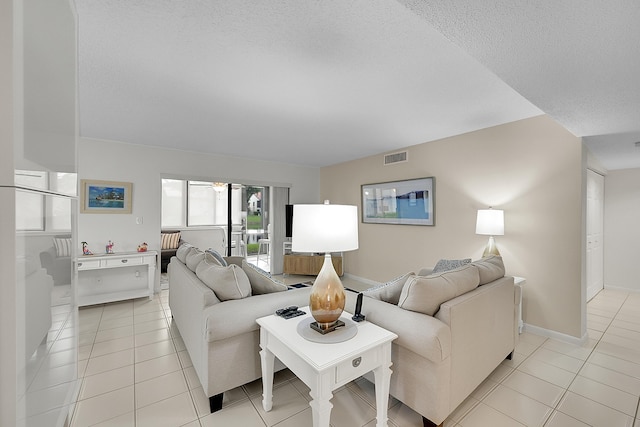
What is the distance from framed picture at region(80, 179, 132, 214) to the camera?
3824mm

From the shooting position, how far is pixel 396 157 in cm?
443

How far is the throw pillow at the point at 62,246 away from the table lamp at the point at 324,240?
1060 millimetres

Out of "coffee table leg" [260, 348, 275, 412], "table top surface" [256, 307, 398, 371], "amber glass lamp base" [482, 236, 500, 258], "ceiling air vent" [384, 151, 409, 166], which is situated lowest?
"coffee table leg" [260, 348, 275, 412]

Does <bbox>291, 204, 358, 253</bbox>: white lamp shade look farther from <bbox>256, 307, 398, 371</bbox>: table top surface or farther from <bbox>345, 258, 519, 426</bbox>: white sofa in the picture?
<bbox>345, 258, 519, 426</bbox>: white sofa

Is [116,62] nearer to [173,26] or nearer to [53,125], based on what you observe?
[173,26]

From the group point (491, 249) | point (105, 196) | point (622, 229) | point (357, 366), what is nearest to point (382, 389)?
point (357, 366)

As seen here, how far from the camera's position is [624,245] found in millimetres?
4383

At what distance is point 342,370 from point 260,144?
3.49m

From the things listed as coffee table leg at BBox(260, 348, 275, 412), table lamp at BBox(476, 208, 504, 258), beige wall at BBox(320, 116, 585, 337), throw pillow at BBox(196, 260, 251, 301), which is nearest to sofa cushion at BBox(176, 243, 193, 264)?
throw pillow at BBox(196, 260, 251, 301)

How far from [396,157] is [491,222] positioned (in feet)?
6.09

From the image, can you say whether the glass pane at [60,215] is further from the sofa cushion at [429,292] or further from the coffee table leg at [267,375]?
the sofa cushion at [429,292]

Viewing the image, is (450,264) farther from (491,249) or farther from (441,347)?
(441,347)

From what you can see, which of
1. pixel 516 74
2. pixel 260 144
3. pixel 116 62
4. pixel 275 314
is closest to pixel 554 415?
pixel 275 314

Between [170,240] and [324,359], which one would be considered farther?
[170,240]
